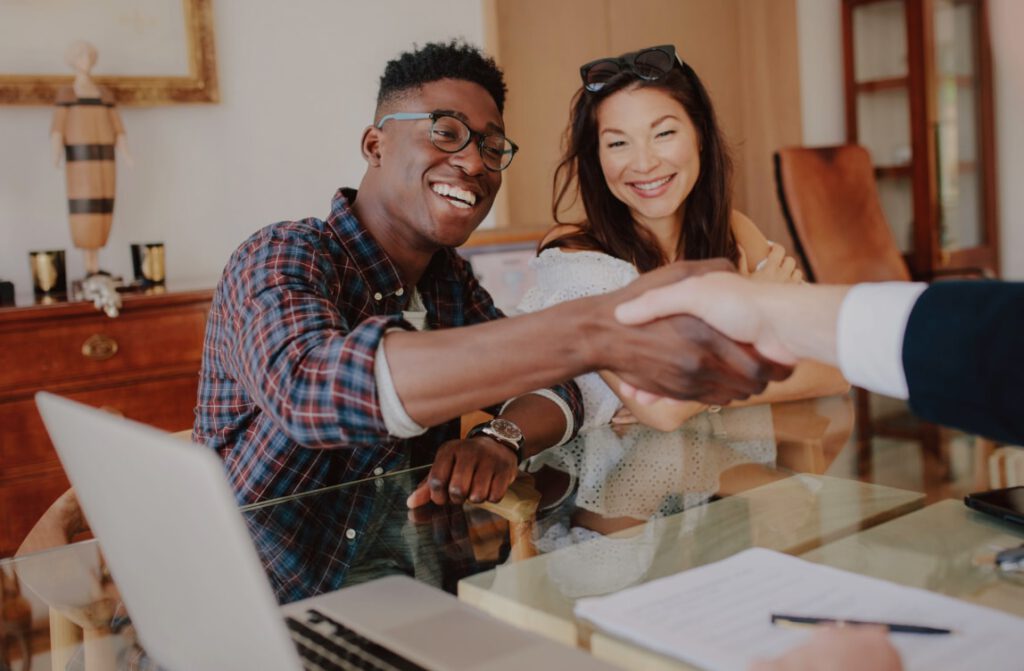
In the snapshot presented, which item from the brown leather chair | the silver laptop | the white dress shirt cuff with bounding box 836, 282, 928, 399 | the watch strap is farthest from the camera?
the brown leather chair

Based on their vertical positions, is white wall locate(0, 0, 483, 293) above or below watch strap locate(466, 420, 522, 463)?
above

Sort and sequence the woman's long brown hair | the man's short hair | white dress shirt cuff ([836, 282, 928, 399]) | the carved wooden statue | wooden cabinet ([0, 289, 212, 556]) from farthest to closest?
the carved wooden statue
wooden cabinet ([0, 289, 212, 556])
the woman's long brown hair
the man's short hair
white dress shirt cuff ([836, 282, 928, 399])

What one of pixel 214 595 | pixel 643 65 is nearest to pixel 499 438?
pixel 214 595

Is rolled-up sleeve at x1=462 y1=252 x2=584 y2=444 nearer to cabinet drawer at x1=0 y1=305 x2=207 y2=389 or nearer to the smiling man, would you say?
the smiling man

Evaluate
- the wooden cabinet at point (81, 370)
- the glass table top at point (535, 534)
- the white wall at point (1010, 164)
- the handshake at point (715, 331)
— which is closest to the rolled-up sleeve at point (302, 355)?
the glass table top at point (535, 534)

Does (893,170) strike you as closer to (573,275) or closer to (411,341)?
(573,275)

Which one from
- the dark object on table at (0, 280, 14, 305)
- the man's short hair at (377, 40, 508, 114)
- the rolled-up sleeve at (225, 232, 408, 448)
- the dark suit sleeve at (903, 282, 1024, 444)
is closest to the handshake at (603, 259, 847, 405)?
the dark suit sleeve at (903, 282, 1024, 444)

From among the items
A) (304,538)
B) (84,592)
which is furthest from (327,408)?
(84,592)

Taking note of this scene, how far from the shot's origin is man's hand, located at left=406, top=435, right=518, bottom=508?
1.44m

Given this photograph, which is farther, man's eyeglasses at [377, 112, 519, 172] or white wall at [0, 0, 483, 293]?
white wall at [0, 0, 483, 293]

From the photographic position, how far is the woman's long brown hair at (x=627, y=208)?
7.48 feet

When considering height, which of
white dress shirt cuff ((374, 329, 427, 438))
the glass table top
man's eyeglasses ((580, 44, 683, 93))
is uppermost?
man's eyeglasses ((580, 44, 683, 93))

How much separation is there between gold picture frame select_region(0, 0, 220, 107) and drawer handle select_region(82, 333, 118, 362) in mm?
834

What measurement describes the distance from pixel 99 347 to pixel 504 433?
1.59 meters
